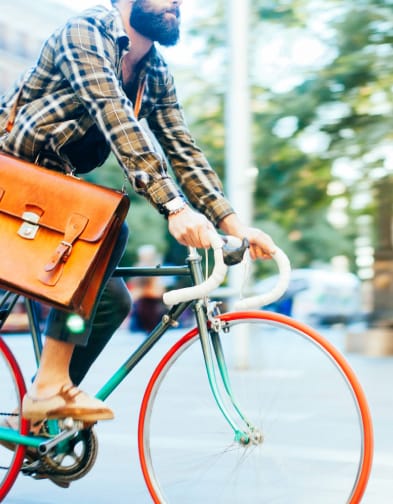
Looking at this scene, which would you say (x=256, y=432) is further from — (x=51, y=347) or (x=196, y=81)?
(x=196, y=81)

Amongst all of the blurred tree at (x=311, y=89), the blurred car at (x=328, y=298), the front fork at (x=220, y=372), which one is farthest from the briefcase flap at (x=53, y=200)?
the blurred car at (x=328, y=298)

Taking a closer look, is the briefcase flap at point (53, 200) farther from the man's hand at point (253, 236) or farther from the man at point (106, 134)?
the man's hand at point (253, 236)

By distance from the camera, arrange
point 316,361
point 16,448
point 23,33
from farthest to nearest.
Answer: point 23,33 → point 16,448 → point 316,361

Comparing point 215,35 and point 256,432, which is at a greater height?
point 215,35

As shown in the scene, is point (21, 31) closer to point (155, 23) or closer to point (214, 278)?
point (155, 23)

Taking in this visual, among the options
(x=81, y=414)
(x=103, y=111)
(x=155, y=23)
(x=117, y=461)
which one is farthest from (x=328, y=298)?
(x=103, y=111)

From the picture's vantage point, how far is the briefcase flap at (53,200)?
291 cm

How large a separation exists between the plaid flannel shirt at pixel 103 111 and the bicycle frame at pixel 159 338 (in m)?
0.23

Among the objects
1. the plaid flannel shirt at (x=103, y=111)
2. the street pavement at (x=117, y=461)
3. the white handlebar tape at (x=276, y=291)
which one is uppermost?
the plaid flannel shirt at (x=103, y=111)

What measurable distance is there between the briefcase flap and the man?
0.08 meters

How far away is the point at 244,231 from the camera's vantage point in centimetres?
312

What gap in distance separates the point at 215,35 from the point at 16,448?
26.1 feet

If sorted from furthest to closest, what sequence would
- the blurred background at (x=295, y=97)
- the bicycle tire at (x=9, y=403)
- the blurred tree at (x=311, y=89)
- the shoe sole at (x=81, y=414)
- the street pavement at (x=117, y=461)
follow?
the blurred tree at (x=311, y=89)
the blurred background at (x=295, y=97)
the street pavement at (x=117, y=461)
the bicycle tire at (x=9, y=403)
the shoe sole at (x=81, y=414)

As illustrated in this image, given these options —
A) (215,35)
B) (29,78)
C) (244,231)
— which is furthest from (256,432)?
(215,35)
